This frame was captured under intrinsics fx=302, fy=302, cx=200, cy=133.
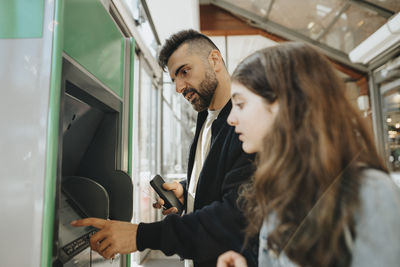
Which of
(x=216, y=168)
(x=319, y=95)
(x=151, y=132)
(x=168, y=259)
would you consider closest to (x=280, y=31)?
(x=151, y=132)

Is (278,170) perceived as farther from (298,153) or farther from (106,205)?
(106,205)

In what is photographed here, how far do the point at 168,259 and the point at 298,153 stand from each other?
3.73 m

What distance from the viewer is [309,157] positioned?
629 mm

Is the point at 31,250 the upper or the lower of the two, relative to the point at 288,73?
lower

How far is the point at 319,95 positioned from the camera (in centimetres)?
66

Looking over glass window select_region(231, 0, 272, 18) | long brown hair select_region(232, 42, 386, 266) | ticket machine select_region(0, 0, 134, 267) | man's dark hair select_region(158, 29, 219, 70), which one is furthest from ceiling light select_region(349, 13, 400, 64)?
ticket machine select_region(0, 0, 134, 267)

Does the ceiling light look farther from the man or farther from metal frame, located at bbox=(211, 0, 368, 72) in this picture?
the man

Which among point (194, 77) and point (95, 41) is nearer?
point (95, 41)

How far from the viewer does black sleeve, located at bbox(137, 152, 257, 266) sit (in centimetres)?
98

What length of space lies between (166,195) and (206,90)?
54 centimetres

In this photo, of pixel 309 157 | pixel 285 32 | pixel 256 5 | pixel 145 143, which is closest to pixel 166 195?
pixel 309 157

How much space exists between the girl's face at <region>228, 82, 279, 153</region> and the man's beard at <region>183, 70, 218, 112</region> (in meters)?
0.70

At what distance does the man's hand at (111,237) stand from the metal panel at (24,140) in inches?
8.7

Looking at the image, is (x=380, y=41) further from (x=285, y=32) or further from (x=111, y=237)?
(x=111, y=237)
